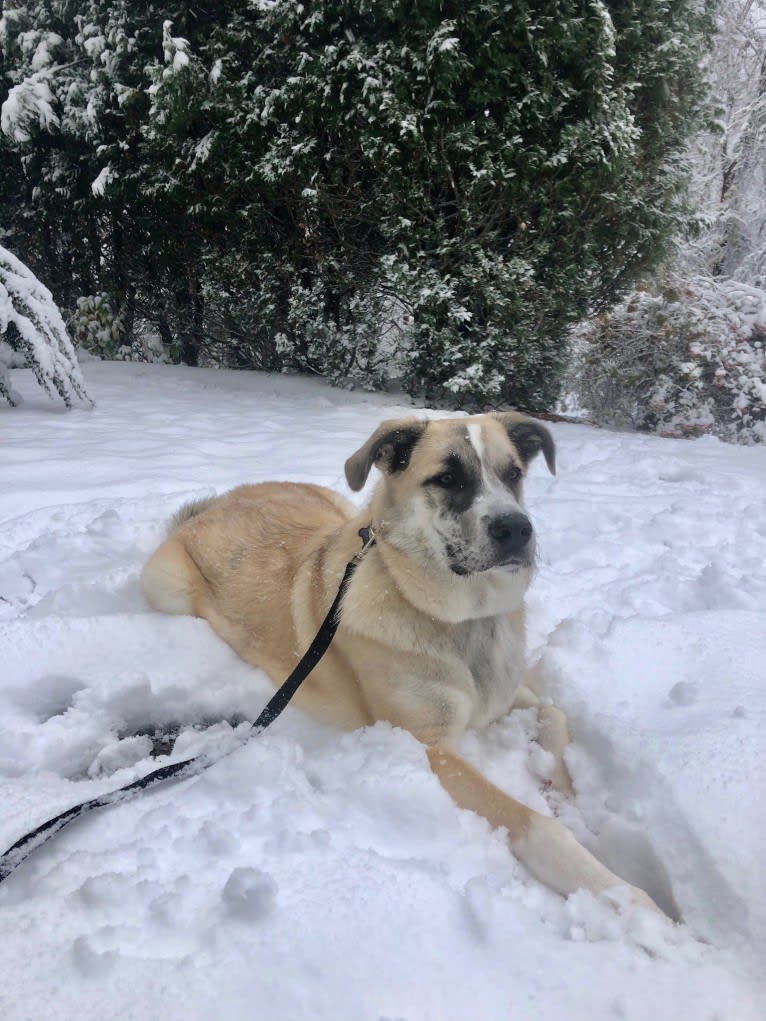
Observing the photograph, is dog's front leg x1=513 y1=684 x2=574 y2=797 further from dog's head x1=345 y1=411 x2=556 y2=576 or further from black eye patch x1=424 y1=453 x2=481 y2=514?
black eye patch x1=424 y1=453 x2=481 y2=514

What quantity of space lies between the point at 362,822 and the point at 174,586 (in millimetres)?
1740

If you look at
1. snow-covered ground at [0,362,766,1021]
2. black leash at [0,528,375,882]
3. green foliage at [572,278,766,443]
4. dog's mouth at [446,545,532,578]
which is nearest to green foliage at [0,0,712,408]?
green foliage at [572,278,766,443]

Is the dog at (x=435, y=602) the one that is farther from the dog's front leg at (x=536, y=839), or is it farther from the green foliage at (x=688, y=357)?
the green foliage at (x=688, y=357)

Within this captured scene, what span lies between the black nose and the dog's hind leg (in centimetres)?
166

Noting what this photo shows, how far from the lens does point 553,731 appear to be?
238cm

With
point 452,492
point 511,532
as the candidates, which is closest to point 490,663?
point 511,532

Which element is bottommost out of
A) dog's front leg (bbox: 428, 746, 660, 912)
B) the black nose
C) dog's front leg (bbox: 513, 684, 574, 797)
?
dog's front leg (bbox: 513, 684, 574, 797)

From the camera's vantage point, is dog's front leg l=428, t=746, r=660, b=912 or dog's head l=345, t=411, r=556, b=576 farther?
dog's head l=345, t=411, r=556, b=576

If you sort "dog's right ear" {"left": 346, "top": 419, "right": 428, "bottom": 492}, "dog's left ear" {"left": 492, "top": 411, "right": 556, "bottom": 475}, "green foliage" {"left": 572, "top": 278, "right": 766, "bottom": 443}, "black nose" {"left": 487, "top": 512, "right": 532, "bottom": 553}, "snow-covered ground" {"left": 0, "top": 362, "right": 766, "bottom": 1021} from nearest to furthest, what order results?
1. "snow-covered ground" {"left": 0, "top": 362, "right": 766, "bottom": 1021}
2. "black nose" {"left": 487, "top": 512, "right": 532, "bottom": 553}
3. "dog's right ear" {"left": 346, "top": 419, "right": 428, "bottom": 492}
4. "dog's left ear" {"left": 492, "top": 411, "right": 556, "bottom": 475}
5. "green foliage" {"left": 572, "top": 278, "right": 766, "bottom": 443}

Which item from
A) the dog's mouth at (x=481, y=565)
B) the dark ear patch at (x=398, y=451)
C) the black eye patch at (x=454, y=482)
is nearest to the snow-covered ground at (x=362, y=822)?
the dog's mouth at (x=481, y=565)

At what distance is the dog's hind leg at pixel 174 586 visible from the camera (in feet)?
10.4

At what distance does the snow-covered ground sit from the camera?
1337mm

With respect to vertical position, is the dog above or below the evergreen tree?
below

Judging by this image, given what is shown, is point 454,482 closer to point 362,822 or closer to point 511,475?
point 511,475
